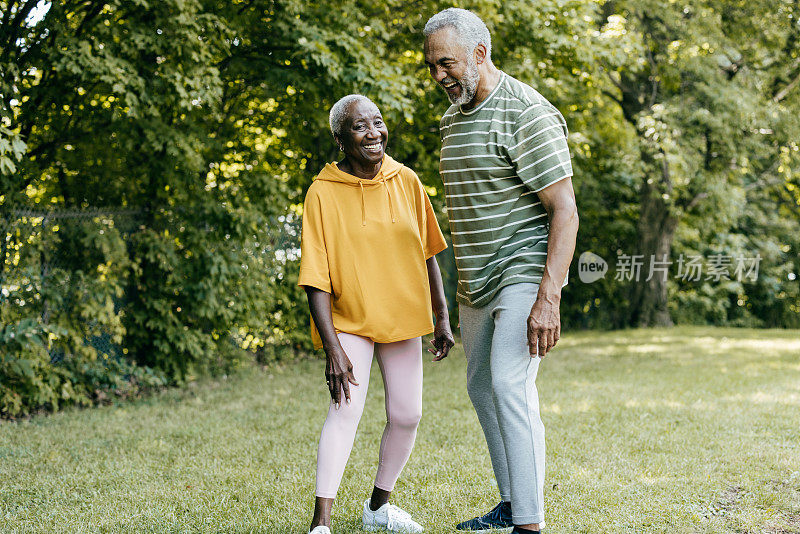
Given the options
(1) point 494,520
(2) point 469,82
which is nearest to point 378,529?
(1) point 494,520

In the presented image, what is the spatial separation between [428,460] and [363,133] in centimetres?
237

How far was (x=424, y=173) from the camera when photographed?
11148 millimetres

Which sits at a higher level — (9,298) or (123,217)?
(123,217)

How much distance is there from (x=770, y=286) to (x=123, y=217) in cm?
1508

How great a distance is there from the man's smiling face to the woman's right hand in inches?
44.7

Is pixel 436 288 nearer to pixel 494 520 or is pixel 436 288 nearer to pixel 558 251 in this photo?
pixel 558 251

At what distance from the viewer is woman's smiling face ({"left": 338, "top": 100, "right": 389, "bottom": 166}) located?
310 cm

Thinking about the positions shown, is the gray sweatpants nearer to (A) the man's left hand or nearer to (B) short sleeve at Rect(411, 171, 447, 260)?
(A) the man's left hand

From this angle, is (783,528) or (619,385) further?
(619,385)

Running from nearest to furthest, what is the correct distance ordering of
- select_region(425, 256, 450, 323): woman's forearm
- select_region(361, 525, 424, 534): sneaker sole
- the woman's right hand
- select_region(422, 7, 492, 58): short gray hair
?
select_region(422, 7, 492, 58): short gray hair, the woman's right hand, select_region(361, 525, 424, 534): sneaker sole, select_region(425, 256, 450, 323): woman's forearm

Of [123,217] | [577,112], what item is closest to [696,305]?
[577,112]

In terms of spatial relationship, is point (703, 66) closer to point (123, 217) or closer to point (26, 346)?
point (123, 217)

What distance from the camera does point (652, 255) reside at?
15078mm

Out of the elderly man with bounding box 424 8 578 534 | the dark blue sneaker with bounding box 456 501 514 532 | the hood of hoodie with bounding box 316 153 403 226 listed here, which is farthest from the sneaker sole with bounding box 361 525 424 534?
the hood of hoodie with bounding box 316 153 403 226
